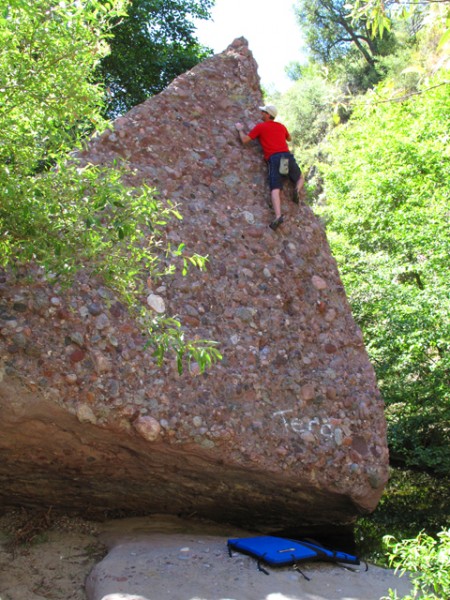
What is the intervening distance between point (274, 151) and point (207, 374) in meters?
2.55

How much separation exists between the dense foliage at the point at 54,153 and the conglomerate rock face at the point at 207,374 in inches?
42.1

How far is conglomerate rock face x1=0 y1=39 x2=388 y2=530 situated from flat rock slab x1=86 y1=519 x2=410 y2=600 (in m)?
0.58

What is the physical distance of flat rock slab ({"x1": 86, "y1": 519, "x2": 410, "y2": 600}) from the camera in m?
4.66

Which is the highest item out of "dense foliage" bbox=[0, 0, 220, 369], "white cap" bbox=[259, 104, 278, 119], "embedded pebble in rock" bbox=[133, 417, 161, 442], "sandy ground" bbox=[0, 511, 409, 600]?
"white cap" bbox=[259, 104, 278, 119]

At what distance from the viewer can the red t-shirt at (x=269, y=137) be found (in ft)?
22.4

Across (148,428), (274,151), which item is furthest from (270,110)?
(148,428)

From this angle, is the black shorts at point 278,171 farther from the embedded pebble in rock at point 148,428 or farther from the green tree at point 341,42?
the green tree at point 341,42

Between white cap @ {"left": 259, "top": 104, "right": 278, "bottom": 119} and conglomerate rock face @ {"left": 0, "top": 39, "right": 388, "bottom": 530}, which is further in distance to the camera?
white cap @ {"left": 259, "top": 104, "right": 278, "bottom": 119}

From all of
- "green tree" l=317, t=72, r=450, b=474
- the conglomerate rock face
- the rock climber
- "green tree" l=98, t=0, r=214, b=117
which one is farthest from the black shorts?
"green tree" l=98, t=0, r=214, b=117

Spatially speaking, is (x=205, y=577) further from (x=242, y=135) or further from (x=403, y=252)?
(x=403, y=252)

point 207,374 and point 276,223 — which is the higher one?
point 276,223

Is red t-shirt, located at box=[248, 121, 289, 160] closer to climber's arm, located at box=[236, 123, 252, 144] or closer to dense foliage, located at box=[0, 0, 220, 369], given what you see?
climber's arm, located at box=[236, 123, 252, 144]

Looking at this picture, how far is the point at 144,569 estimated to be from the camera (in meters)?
4.96

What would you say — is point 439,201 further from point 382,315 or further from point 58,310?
point 58,310
